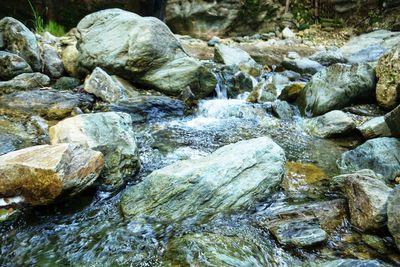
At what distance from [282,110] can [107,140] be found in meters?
3.54

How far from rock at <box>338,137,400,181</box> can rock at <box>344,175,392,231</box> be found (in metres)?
0.94

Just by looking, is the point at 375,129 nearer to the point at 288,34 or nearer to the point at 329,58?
the point at 329,58

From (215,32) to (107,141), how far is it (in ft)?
36.8

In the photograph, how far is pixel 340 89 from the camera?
19.5 feet

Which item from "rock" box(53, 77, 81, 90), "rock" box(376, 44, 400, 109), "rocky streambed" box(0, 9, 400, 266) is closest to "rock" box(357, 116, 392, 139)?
"rocky streambed" box(0, 9, 400, 266)

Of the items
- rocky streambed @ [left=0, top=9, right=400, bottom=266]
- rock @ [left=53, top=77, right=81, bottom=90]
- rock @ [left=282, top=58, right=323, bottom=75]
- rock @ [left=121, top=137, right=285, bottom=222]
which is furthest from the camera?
rock @ [left=282, top=58, right=323, bottom=75]

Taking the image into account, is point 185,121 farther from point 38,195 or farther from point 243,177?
point 38,195

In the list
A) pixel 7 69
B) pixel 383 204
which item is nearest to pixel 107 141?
pixel 383 204

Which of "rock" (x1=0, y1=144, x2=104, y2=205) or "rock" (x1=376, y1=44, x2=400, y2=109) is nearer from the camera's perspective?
"rock" (x1=0, y1=144, x2=104, y2=205)

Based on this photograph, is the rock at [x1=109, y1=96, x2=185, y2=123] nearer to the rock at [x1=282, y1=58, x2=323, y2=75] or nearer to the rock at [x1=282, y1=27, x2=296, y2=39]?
the rock at [x1=282, y1=58, x2=323, y2=75]

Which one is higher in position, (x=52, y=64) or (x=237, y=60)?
(x=52, y=64)

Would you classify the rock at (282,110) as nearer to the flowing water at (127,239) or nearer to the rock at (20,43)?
the flowing water at (127,239)

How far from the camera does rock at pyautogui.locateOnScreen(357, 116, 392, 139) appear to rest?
458 centimetres

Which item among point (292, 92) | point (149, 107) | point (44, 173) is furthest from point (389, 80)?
point (44, 173)
